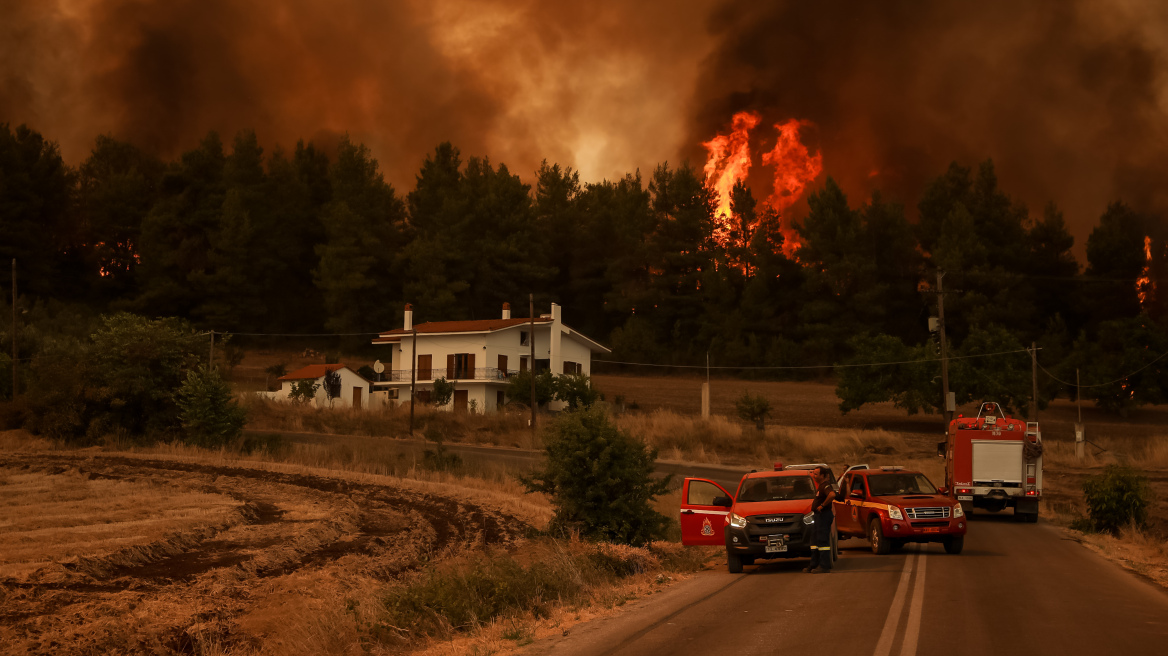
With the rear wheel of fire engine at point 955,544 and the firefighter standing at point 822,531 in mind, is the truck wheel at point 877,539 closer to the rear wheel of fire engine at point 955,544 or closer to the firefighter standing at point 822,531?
the rear wheel of fire engine at point 955,544

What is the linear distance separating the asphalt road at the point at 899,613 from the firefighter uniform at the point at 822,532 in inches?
12.1

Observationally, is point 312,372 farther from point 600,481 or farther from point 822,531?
point 822,531

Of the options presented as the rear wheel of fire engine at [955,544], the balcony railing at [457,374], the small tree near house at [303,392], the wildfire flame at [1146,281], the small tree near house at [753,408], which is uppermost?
the wildfire flame at [1146,281]

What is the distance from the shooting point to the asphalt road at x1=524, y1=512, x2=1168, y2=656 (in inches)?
391

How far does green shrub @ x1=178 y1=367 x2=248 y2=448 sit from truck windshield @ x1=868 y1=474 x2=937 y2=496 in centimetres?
3237

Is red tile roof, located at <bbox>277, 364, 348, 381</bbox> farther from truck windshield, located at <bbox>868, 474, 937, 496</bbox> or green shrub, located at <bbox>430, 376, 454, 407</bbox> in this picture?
truck windshield, located at <bbox>868, 474, 937, 496</bbox>

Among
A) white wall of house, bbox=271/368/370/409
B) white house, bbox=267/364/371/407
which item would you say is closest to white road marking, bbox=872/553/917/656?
white wall of house, bbox=271/368/370/409

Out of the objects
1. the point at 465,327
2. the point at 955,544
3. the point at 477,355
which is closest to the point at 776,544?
the point at 955,544

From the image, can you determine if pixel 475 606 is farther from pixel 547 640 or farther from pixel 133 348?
pixel 133 348

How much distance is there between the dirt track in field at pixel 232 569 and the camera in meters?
12.5

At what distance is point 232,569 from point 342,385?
56.2m

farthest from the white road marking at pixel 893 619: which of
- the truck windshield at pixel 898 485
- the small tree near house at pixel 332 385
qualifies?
the small tree near house at pixel 332 385

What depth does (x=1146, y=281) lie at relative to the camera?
84438 mm

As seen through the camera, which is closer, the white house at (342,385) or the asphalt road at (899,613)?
the asphalt road at (899,613)
